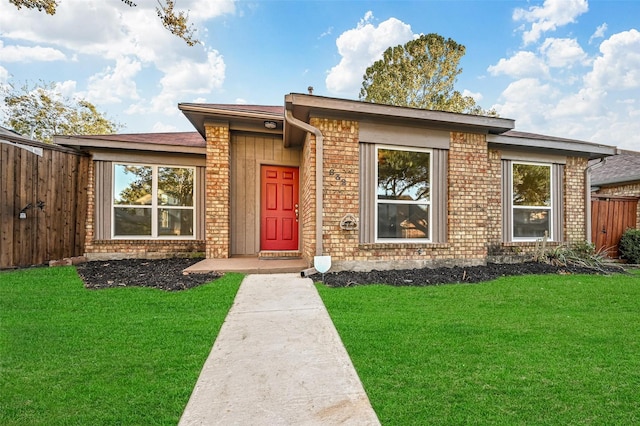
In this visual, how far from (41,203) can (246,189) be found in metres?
3.88

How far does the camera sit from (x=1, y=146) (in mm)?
5402

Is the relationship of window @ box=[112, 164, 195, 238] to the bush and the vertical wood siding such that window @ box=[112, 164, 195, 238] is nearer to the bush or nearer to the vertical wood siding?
the vertical wood siding

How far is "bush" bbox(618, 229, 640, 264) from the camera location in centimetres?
760

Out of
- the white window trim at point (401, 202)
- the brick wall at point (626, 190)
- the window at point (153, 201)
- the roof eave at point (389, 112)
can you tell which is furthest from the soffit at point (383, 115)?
the brick wall at point (626, 190)

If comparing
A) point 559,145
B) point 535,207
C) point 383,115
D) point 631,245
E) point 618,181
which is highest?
point 383,115

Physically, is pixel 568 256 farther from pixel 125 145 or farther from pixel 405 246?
pixel 125 145

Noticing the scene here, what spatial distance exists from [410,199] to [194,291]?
3.94 m

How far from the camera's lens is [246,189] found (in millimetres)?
6910

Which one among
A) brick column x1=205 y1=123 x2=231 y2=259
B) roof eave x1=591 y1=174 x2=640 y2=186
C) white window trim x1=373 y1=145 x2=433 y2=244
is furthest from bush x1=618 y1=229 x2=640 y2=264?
brick column x1=205 y1=123 x2=231 y2=259

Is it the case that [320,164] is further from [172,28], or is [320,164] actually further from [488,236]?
[488,236]

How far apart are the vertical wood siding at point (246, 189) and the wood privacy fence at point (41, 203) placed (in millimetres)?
3261

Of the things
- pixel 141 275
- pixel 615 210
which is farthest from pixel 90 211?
pixel 615 210

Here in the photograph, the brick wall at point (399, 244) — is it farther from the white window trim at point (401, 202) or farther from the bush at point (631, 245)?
the bush at point (631, 245)

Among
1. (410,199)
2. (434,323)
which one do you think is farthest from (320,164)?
(434,323)
